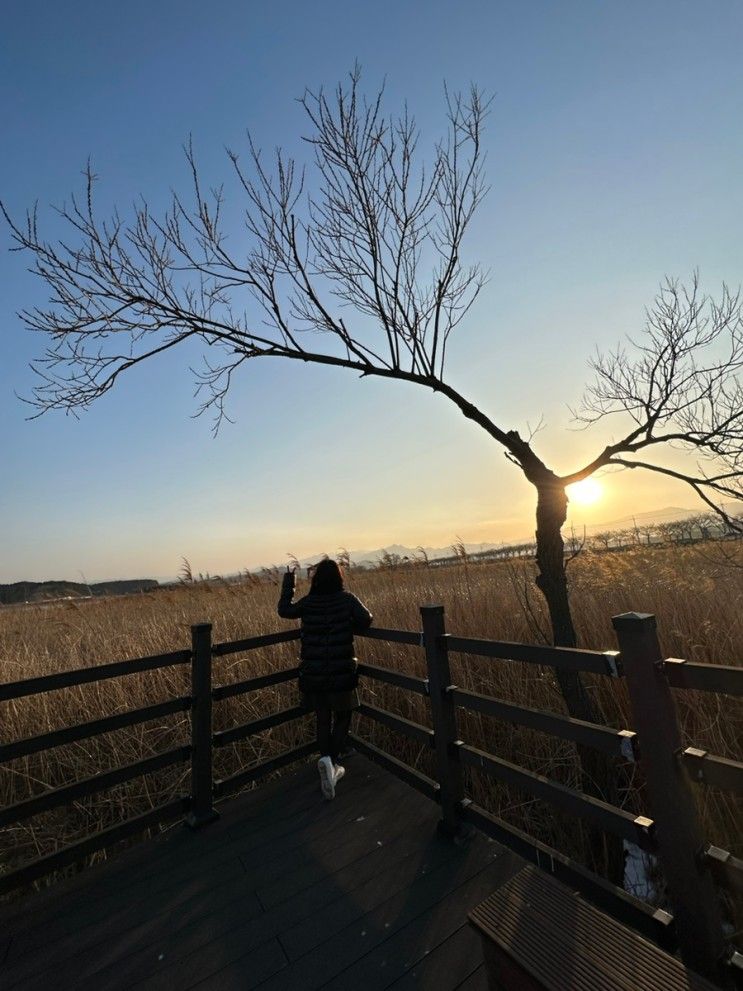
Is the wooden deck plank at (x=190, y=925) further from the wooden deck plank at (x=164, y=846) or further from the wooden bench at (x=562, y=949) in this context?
the wooden bench at (x=562, y=949)

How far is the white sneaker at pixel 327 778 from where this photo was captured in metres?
3.72

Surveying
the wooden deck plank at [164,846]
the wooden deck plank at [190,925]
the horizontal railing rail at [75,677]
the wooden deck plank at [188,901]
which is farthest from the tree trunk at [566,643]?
the horizontal railing rail at [75,677]

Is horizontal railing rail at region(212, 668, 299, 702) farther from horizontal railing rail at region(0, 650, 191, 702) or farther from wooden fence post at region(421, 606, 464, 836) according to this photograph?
wooden fence post at region(421, 606, 464, 836)

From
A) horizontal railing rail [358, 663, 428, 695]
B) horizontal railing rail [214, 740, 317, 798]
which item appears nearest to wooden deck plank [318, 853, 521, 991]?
horizontal railing rail [358, 663, 428, 695]

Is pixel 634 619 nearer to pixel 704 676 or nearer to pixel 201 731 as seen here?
pixel 704 676

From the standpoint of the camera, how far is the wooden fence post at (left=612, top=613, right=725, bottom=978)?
190 cm

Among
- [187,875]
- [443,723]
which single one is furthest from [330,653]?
[187,875]

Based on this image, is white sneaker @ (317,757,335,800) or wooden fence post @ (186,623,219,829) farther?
white sneaker @ (317,757,335,800)

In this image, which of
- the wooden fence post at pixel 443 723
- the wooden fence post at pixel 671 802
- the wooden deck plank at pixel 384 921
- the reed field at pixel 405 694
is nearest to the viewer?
the wooden fence post at pixel 671 802

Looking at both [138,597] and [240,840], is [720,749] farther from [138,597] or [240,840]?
[138,597]

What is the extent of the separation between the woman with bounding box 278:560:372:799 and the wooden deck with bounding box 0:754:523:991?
0.67 m

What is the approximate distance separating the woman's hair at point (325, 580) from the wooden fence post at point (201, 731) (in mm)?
917

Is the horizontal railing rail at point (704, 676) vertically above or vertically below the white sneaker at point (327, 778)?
above

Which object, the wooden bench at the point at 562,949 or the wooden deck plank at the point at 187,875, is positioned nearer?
the wooden bench at the point at 562,949
